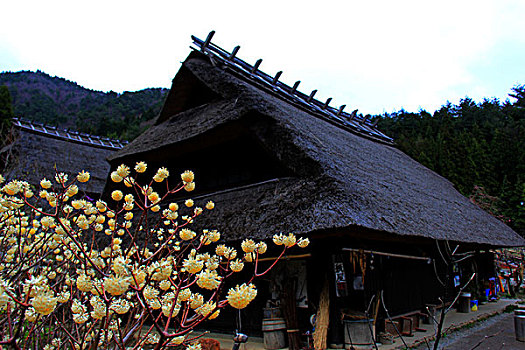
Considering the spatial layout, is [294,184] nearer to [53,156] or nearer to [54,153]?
[53,156]

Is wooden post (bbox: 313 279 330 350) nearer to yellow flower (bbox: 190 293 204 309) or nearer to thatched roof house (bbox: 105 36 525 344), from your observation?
thatched roof house (bbox: 105 36 525 344)

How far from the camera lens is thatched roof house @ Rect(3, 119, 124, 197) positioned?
1341 cm

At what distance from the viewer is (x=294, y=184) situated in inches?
223

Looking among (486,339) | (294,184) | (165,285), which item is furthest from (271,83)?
(165,285)

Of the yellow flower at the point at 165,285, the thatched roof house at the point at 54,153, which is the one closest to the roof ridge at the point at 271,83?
the thatched roof house at the point at 54,153

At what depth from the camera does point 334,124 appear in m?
11.4

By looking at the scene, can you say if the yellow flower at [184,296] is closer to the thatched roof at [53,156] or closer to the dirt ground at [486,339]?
the dirt ground at [486,339]

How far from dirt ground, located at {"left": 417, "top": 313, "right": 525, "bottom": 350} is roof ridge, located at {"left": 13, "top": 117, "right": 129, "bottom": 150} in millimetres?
17944

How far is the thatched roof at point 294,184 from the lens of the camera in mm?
4922

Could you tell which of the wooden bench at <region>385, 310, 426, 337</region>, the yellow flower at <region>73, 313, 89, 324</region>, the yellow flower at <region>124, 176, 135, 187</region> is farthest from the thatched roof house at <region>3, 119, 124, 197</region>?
the yellow flower at <region>73, 313, 89, 324</region>

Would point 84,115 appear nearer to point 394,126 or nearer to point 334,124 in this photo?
point 394,126

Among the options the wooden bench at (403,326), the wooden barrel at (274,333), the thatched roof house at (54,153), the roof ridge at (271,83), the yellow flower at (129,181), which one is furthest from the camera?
the thatched roof house at (54,153)

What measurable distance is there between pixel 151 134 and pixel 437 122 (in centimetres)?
3754

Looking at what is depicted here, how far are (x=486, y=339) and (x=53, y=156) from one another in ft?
55.4
